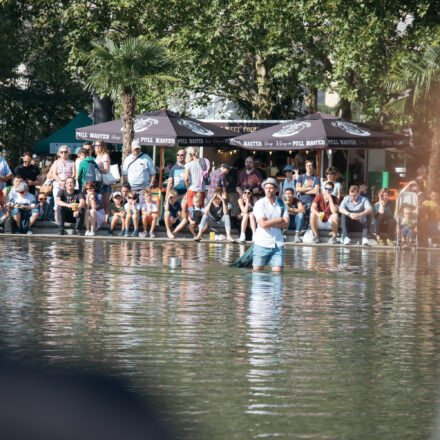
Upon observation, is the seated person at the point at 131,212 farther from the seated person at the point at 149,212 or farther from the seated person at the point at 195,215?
the seated person at the point at 195,215

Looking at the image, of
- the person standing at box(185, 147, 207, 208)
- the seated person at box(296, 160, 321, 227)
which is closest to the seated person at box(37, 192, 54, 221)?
the person standing at box(185, 147, 207, 208)

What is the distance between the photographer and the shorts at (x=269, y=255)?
15633mm

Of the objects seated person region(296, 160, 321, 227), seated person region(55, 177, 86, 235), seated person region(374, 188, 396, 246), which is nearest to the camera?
seated person region(55, 177, 86, 235)

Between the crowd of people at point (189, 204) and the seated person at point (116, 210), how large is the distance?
1.1 inches

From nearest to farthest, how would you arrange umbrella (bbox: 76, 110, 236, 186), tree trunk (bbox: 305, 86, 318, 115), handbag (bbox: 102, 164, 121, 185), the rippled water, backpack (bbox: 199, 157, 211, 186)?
1. the rippled water
2. handbag (bbox: 102, 164, 121, 185)
3. backpack (bbox: 199, 157, 211, 186)
4. umbrella (bbox: 76, 110, 236, 186)
5. tree trunk (bbox: 305, 86, 318, 115)

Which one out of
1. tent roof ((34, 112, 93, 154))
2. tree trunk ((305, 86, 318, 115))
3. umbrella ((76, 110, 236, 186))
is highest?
tree trunk ((305, 86, 318, 115))

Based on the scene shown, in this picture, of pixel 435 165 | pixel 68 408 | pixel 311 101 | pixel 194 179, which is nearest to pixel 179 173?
pixel 194 179

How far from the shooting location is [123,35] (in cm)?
4022

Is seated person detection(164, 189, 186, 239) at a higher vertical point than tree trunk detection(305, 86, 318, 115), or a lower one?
lower

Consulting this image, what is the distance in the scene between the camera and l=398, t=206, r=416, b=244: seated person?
77.9ft

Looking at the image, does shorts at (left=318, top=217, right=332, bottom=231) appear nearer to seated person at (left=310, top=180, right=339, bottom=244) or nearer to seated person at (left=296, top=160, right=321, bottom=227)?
seated person at (left=310, top=180, right=339, bottom=244)

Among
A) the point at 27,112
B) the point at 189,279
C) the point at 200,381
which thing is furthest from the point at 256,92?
the point at 200,381

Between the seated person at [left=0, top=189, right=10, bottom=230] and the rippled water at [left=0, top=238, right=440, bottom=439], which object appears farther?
the seated person at [left=0, top=189, right=10, bottom=230]

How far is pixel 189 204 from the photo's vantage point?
24391 mm
